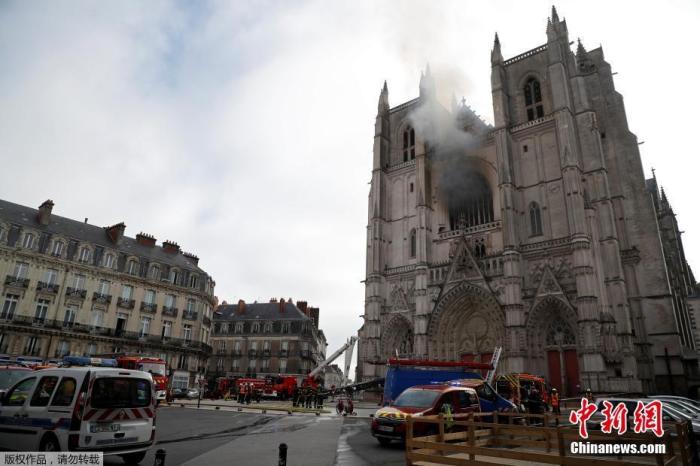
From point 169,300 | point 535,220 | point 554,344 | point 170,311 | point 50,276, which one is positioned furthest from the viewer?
point 169,300

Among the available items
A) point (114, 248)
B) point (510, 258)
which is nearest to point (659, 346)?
point (510, 258)

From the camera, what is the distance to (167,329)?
116 ft

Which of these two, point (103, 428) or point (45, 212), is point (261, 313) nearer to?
point (45, 212)

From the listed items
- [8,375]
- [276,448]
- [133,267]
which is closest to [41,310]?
[133,267]

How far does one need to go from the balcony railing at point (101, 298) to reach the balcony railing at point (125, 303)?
72 centimetres

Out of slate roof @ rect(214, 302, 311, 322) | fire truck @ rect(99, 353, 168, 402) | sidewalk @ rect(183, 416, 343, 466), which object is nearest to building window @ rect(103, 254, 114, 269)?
fire truck @ rect(99, 353, 168, 402)

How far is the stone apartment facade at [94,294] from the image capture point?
29.0 m

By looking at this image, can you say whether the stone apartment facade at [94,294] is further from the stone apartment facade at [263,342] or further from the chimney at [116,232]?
the stone apartment facade at [263,342]

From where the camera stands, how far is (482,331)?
92.9 feet

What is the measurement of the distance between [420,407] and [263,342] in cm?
4169

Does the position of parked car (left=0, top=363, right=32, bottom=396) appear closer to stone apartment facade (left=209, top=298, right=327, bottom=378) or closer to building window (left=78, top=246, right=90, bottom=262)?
building window (left=78, top=246, right=90, bottom=262)

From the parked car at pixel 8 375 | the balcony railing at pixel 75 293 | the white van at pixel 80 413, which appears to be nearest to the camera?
the white van at pixel 80 413

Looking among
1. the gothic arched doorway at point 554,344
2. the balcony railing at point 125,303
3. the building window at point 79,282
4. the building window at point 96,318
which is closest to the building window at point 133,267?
the balcony railing at point 125,303

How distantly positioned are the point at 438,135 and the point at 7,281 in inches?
1286
